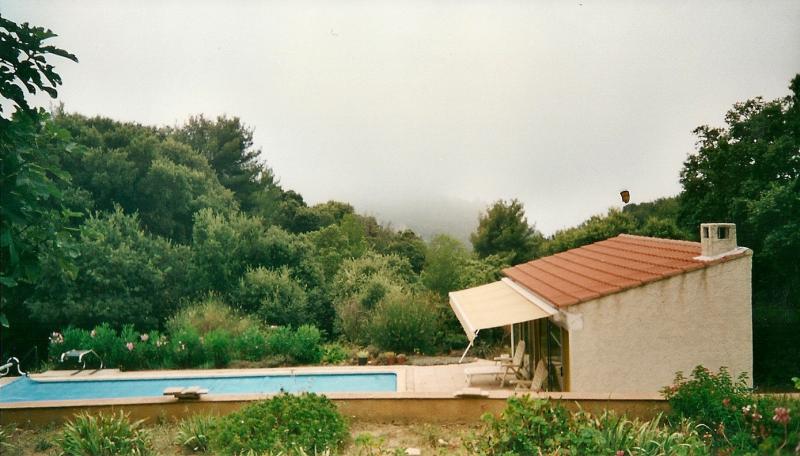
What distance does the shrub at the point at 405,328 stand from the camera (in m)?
19.7

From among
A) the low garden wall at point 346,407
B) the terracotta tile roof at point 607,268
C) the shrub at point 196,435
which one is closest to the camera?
the shrub at point 196,435

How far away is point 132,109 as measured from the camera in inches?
1774

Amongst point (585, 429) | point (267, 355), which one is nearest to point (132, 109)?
point (267, 355)

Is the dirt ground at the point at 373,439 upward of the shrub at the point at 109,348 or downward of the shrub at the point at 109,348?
downward

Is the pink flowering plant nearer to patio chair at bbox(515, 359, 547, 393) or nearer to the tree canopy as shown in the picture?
patio chair at bbox(515, 359, 547, 393)

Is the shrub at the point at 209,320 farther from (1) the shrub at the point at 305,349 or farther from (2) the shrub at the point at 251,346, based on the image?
(1) the shrub at the point at 305,349

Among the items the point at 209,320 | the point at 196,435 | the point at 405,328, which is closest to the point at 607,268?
the point at 405,328

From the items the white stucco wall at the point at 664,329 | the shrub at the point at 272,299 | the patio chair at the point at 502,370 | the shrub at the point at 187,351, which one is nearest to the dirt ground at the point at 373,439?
the white stucco wall at the point at 664,329

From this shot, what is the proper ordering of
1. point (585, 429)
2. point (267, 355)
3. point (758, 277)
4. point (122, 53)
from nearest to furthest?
point (585, 429) → point (267, 355) → point (758, 277) → point (122, 53)

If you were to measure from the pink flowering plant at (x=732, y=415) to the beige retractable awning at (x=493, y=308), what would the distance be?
4.18 m

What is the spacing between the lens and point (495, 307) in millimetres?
14352

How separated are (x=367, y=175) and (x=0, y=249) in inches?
3057

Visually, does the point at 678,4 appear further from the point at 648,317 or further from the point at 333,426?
the point at 333,426

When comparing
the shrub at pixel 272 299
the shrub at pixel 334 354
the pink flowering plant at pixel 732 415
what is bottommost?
the shrub at pixel 334 354
